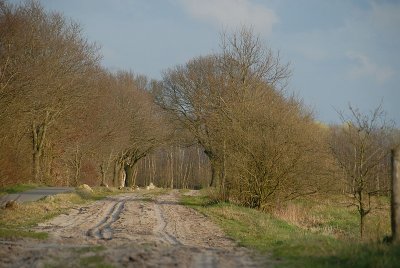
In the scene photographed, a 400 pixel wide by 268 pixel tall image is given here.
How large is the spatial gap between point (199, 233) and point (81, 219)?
17.9ft

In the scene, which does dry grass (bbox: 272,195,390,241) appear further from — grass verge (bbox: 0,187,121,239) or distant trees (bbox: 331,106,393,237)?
grass verge (bbox: 0,187,121,239)

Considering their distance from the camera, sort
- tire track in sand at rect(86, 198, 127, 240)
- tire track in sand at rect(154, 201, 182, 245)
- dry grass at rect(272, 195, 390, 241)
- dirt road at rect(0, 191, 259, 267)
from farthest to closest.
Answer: dry grass at rect(272, 195, 390, 241) → tire track in sand at rect(86, 198, 127, 240) → tire track in sand at rect(154, 201, 182, 245) → dirt road at rect(0, 191, 259, 267)

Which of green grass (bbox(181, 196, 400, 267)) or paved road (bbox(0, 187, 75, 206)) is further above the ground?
paved road (bbox(0, 187, 75, 206))

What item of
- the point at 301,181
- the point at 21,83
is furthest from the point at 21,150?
the point at 301,181

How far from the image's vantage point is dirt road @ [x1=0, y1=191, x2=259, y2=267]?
895 cm

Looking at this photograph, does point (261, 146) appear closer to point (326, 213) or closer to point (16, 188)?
point (326, 213)

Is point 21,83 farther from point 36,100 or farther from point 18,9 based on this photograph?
point 18,9

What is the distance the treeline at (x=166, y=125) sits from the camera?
916 inches

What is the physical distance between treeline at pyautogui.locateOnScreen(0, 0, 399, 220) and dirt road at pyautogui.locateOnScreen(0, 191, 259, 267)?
16.1 ft

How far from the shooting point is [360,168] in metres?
18.4

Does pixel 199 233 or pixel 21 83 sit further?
pixel 21 83

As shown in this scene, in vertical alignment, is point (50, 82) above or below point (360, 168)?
above

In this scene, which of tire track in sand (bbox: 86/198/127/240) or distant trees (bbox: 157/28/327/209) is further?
distant trees (bbox: 157/28/327/209)

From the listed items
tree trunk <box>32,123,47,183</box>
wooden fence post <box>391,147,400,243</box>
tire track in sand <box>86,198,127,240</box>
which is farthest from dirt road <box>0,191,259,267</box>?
tree trunk <box>32,123,47,183</box>
